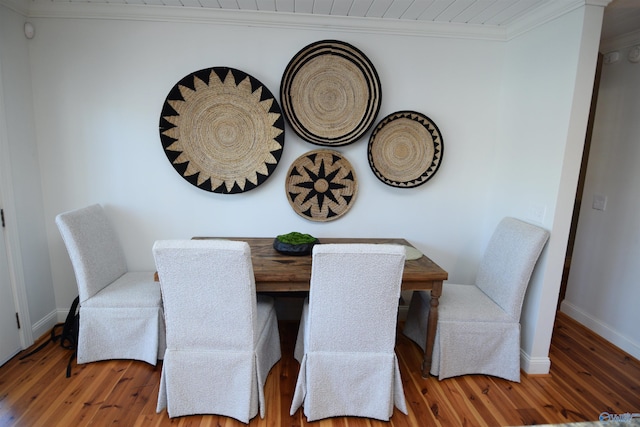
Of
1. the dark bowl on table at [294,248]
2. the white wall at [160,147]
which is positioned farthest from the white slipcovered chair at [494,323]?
the dark bowl on table at [294,248]

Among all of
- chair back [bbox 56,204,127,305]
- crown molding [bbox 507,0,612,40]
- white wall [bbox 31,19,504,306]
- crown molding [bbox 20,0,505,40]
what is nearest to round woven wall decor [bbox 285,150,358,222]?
white wall [bbox 31,19,504,306]

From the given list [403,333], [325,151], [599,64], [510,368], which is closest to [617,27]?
[599,64]

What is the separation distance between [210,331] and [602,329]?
9.90 ft

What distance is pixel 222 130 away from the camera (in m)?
2.47

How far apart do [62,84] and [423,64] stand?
8.54 feet

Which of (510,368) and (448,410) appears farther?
(510,368)

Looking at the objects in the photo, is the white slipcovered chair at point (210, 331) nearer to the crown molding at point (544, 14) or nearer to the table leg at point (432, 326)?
the table leg at point (432, 326)

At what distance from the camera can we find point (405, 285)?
2033 millimetres

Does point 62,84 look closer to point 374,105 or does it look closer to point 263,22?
point 263,22

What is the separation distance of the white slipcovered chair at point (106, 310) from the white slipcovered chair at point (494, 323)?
1.82 m

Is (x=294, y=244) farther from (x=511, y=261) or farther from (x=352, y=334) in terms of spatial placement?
(x=511, y=261)

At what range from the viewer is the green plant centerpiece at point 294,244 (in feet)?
7.30

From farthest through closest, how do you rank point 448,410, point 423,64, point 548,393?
point 423,64, point 548,393, point 448,410

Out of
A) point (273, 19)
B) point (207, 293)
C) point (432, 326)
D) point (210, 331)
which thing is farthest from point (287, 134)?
point (432, 326)
